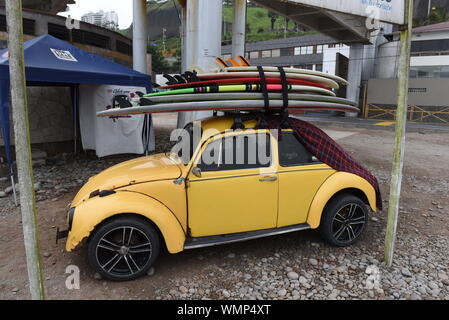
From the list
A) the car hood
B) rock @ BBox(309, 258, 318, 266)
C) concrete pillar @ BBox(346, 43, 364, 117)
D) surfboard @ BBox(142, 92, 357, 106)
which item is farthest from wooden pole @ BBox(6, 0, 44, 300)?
concrete pillar @ BBox(346, 43, 364, 117)

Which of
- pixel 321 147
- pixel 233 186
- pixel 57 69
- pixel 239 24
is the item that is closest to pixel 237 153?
pixel 233 186

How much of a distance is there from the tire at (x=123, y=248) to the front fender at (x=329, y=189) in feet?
6.41

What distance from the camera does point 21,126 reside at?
2.13 m

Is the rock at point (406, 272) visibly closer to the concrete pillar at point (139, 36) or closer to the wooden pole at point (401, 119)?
the wooden pole at point (401, 119)

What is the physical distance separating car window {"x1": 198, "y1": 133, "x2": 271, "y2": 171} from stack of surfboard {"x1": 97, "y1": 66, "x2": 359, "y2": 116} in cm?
38

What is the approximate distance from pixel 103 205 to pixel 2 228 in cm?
262

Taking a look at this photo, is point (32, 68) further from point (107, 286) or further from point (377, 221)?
point (377, 221)

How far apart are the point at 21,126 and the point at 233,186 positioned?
89.0 inches

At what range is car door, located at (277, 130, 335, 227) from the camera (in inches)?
158

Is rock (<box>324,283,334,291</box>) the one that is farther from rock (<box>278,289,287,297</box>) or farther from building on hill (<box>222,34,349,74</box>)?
building on hill (<box>222,34,349,74</box>)

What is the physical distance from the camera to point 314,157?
167 inches

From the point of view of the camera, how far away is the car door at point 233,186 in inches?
147

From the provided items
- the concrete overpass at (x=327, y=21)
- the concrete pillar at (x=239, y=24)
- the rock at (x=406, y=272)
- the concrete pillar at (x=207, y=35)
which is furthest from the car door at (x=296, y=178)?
the concrete overpass at (x=327, y=21)

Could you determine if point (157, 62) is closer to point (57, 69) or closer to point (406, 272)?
point (57, 69)
